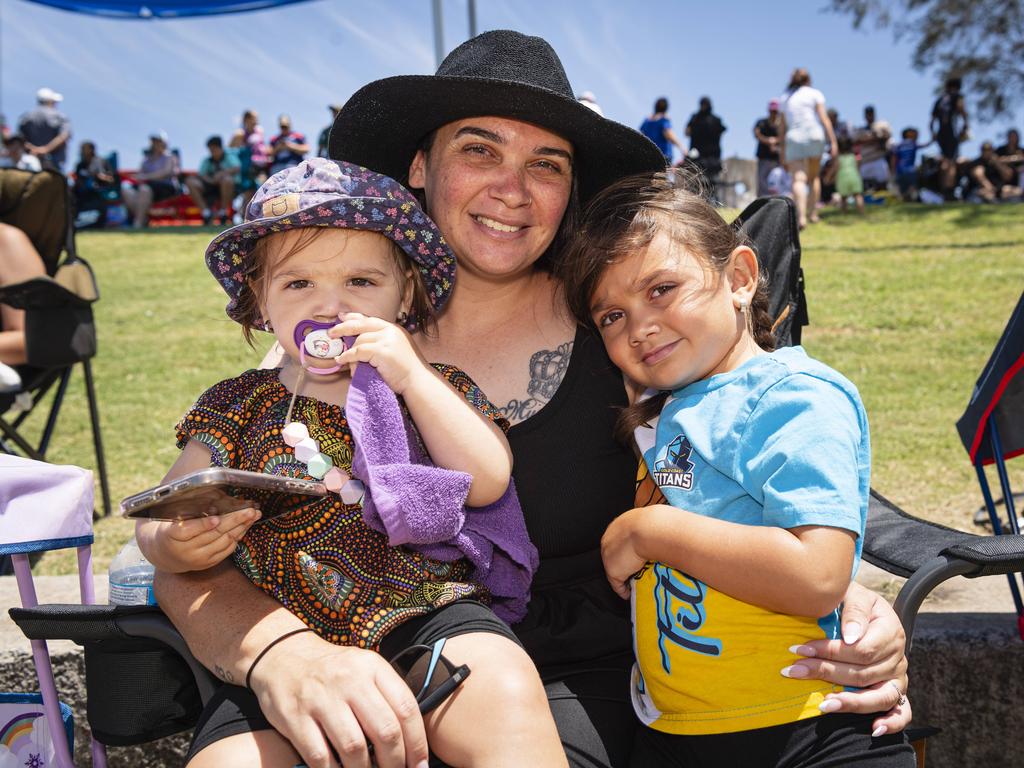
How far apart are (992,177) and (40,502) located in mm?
21364

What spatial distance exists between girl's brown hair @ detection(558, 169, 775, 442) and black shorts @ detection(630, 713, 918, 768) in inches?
26.6

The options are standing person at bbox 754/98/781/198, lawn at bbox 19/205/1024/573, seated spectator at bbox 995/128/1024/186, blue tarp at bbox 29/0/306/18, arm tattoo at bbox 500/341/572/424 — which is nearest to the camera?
arm tattoo at bbox 500/341/572/424

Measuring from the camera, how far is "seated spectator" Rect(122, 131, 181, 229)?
20672mm

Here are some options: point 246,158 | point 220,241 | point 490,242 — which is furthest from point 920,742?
point 246,158

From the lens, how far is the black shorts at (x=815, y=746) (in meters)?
1.63

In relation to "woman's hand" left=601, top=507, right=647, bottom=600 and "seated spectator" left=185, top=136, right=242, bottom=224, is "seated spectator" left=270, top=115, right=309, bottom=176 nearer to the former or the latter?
"seated spectator" left=185, top=136, right=242, bottom=224

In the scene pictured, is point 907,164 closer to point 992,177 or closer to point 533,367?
point 992,177

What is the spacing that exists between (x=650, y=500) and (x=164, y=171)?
70.7 feet

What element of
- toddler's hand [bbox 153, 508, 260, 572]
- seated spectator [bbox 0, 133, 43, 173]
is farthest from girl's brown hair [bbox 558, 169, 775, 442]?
seated spectator [bbox 0, 133, 43, 173]

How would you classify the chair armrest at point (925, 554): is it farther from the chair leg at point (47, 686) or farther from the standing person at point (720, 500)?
the chair leg at point (47, 686)

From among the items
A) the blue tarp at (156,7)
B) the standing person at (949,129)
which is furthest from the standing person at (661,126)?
the blue tarp at (156,7)

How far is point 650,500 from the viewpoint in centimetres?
198

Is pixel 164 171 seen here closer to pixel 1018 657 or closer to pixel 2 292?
pixel 2 292

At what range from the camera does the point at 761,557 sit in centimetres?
160
